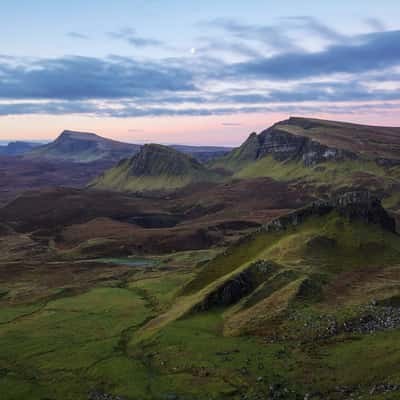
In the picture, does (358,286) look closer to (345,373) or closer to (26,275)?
(345,373)

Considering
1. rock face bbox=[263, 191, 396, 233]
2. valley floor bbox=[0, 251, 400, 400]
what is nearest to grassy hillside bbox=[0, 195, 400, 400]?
valley floor bbox=[0, 251, 400, 400]

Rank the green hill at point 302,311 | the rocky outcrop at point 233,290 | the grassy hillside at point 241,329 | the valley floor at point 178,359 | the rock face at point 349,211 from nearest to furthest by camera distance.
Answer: the valley floor at point 178,359 → the green hill at point 302,311 → the grassy hillside at point 241,329 → the rocky outcrop at point 233,290 → the rock face at point 349,211

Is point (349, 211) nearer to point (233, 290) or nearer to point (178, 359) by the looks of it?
point (233, 290)

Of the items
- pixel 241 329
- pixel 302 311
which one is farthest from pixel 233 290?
pixel 302 311

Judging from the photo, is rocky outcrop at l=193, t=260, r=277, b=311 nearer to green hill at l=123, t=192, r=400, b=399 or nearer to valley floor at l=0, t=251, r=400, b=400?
green hill at l=123, t=192, r=400, b=399

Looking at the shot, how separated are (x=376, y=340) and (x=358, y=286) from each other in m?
20.4

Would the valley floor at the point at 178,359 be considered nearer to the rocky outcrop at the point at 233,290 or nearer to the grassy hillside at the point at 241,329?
the grassy hillside at the point at 241,329

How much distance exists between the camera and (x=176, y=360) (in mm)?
60375

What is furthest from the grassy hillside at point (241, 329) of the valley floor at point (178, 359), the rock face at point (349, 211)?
the rock face at point (349, 211)

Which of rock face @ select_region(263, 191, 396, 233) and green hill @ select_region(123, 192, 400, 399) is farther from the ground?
rock face @ select_region(263, 191, 396, 233)

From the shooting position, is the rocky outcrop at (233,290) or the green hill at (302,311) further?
the rocky outcrop at (233,290)

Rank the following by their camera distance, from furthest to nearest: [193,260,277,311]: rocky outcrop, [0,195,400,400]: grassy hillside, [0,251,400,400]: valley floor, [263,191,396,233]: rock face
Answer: [263,191,396,233]: rock face, [193,260,277,311]: rocky outcrop, [0,195,400,400]: grassy hillside, [0,251,400,400]: valley floor

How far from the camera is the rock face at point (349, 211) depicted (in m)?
101

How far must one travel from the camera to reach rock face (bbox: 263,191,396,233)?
101m
